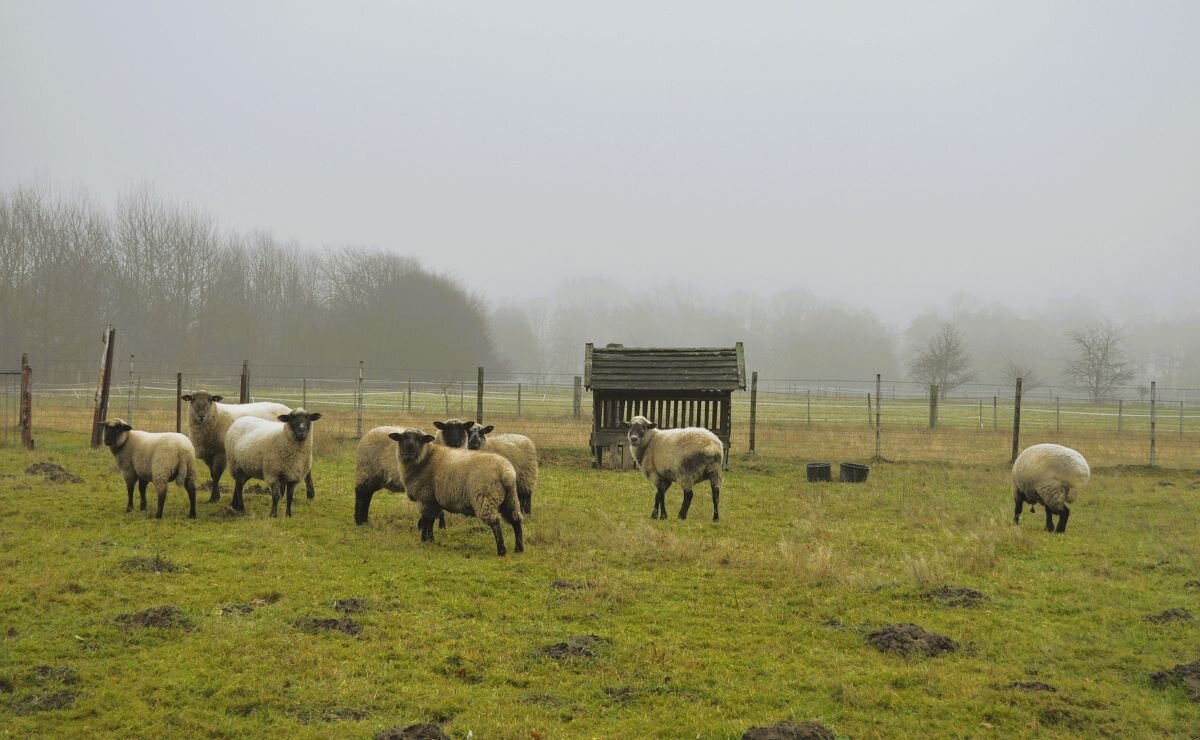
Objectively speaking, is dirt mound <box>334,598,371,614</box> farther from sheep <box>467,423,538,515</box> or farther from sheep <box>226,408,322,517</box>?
sheep <box>226,408,322,517</box>

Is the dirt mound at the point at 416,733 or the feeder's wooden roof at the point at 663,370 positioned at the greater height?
the feeder's wooden roof at the point at 663,370

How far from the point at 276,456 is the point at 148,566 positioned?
11.3 feet

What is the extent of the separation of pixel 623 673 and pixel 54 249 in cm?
6818

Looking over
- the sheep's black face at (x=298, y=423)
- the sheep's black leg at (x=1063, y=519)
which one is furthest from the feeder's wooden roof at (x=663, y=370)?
the sheep's black face at (x=298, y=423)

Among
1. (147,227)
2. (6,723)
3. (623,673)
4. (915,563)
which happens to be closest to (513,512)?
(623,673)

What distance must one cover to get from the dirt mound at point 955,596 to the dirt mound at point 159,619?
23.9 feet

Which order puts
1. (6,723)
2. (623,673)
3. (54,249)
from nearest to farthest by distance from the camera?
1. (6,723)
2. (623,673)
3. (54,249)

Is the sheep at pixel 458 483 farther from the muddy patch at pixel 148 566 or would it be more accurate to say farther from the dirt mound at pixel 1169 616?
the dirt mound at pixel 1169 616

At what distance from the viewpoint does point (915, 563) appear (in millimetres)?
9391

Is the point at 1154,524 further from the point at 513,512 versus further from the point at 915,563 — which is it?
the point at 513,512

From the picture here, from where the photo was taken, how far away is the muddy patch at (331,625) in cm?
721

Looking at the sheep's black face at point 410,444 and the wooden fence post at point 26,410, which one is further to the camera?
the wooden fence post at point 26,410

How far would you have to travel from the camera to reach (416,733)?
17.1 ft

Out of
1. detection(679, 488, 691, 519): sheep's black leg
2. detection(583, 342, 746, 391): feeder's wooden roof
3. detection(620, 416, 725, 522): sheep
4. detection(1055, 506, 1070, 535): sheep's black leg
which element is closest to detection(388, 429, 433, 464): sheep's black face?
detection(620, 416, 725, 522): sheep
